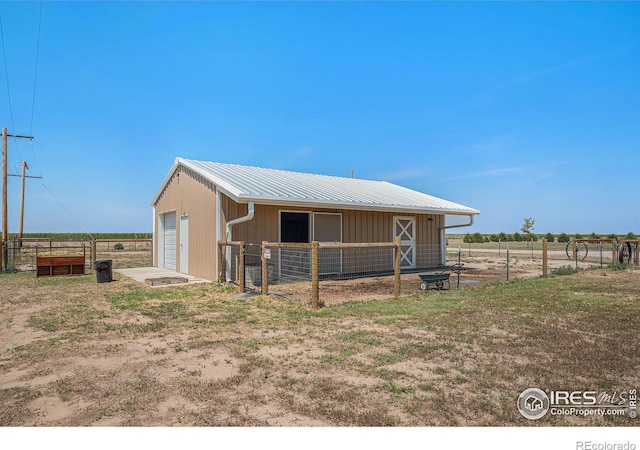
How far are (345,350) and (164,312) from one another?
416 centimetres

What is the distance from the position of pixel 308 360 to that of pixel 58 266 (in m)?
12.8

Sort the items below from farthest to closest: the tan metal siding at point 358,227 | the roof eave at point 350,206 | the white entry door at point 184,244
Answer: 1. the white entry door at point 184,244
2. the tan metal siding at point 358,227
3. the roof eave at point 350,206

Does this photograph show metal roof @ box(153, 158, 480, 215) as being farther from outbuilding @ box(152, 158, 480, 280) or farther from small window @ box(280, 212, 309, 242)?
small window @ box(280, 212, 309, 242)

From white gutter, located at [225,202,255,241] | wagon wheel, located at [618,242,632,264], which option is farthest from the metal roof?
wagon wheel, located at [618,242,632,264]

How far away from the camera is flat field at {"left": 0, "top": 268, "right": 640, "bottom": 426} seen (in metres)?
3.19

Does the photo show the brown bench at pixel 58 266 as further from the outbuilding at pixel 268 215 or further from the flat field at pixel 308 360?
the flat field at pixel 308 360

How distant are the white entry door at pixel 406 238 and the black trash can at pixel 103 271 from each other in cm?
995

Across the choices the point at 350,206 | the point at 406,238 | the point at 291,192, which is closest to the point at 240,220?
the point at 291,192

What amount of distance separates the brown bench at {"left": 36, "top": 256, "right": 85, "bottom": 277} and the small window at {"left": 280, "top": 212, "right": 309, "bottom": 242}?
7.54m

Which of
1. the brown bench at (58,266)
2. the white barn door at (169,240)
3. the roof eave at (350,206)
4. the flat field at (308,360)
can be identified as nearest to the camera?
the flat field at (308,360)

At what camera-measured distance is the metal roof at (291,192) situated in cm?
1083

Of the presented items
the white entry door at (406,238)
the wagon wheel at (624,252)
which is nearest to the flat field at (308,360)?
the white entry door at (406,238)

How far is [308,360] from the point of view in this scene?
448cm
